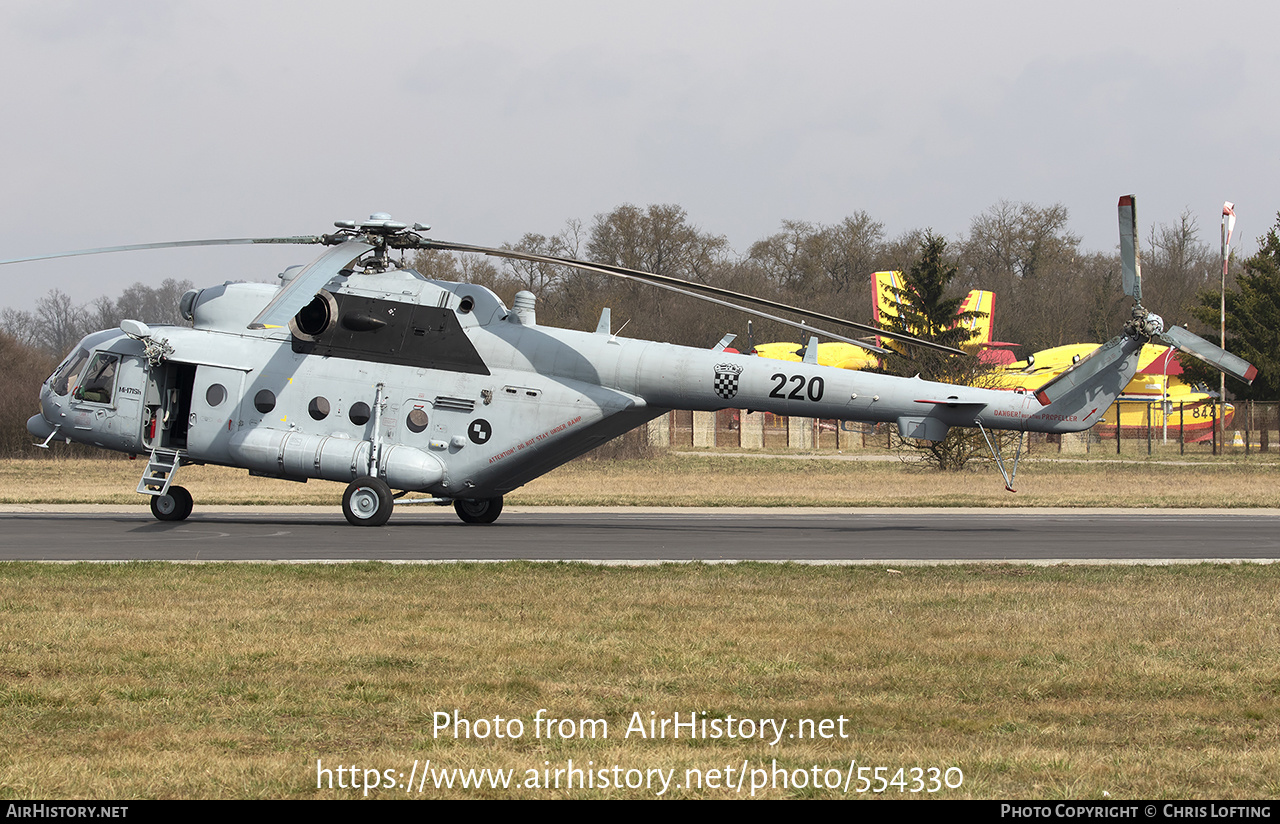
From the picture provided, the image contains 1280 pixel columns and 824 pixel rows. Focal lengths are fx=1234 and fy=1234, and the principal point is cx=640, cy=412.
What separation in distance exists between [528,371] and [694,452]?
109 ft

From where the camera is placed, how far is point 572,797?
5.71 m

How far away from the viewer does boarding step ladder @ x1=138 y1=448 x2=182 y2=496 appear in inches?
806

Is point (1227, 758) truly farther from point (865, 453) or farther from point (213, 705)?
point (865, 453)

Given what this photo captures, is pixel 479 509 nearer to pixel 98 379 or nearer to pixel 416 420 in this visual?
pixel 416 420

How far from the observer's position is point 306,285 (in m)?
17.0

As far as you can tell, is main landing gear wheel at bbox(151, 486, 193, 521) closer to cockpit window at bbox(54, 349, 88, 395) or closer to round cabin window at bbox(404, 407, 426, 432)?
cockpit window at bbox(54, 349, 88, 395)

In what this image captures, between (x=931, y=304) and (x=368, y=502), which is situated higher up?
(x=931, y=304)

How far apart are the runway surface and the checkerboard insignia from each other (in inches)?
89.5

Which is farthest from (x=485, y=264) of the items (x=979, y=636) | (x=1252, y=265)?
(x=979, y=636)

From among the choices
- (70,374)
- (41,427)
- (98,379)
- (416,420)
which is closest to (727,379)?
(416,420)

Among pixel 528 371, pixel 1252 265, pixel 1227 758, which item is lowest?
pixel 1227 758

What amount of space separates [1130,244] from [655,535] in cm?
826

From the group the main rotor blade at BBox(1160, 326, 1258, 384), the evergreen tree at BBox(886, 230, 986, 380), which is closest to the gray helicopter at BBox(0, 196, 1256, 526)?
the main rotor blade at BBox(1160, 326, 1258, 384)

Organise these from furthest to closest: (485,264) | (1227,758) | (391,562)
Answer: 1. (485,264)
2. (391,562)
3. (1227,758)
